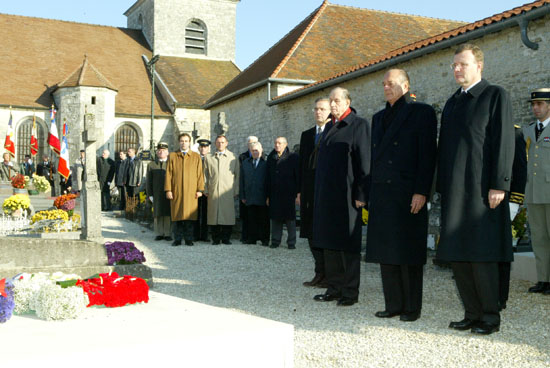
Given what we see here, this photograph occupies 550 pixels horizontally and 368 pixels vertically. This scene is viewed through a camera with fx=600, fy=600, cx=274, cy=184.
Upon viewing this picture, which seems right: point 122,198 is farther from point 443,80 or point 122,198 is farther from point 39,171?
point 443,80

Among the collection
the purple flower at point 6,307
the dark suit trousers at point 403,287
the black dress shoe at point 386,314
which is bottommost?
the black dress shoe at point 386,314

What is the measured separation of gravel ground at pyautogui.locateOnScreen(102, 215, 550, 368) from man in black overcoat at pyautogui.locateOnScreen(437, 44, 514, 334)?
0.35 meters

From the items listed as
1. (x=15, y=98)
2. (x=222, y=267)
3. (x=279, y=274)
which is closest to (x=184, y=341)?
(x=279, y=274)

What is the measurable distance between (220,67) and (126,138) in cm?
843

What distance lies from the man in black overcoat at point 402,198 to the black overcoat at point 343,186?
0.51m

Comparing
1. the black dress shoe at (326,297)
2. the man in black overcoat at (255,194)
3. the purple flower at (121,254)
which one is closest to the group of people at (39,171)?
the man in black overcoat at (255,194)

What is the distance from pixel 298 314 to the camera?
16.6ft

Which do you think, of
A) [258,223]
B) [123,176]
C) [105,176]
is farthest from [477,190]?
[105,176]

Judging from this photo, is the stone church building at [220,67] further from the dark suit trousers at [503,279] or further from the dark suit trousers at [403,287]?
the dark suit trousers at [403,287]

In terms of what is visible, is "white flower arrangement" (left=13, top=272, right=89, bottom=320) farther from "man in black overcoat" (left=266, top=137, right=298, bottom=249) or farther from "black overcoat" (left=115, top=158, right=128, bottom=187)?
"black overcoat" (left=115, top=158, right=128, bottom=187)

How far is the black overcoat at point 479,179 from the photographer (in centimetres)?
416

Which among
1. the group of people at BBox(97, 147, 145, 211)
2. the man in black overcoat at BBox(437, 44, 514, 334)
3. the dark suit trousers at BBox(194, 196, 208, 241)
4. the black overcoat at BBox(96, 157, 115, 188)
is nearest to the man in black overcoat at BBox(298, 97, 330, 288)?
the man in black overcoat at BBox(437, 44, 514, 334)

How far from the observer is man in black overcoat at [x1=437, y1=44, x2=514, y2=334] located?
Answer: 13.7ft

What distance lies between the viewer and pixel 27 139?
3062cm
